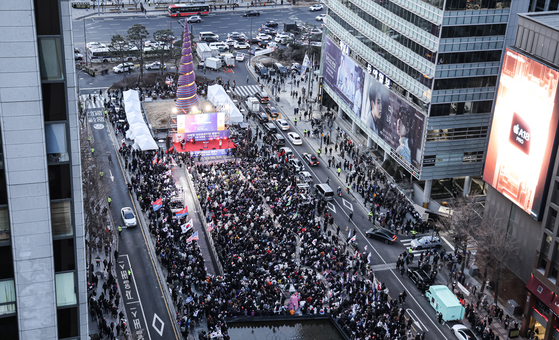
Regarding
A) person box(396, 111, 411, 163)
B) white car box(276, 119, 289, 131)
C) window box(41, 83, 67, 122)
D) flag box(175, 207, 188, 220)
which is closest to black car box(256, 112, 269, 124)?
white car box(276, 119, 289, 131)

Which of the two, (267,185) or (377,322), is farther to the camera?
(267,185)

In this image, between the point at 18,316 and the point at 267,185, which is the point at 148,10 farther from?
the point at 18,316

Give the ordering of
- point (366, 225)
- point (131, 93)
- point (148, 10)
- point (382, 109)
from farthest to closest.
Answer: point (148, 10)
point (131, 93)
point (382, 109)
point (366, 225)

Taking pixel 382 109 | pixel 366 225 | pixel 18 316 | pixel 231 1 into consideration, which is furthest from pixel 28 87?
pixel 231 1

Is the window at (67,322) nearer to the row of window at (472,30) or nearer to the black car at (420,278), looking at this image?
the black car at (420,278)

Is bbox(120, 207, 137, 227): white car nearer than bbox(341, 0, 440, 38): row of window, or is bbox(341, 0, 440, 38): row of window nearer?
bbox(120, 207, 137, 227): white car

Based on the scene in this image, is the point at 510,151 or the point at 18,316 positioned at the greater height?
the point at 18,316

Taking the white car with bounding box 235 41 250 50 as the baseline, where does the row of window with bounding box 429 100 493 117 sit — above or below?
above

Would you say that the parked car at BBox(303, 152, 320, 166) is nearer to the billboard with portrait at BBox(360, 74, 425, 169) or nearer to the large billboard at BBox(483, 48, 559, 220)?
the billboard with portrait at BBox(360, 74, 425, 169)
